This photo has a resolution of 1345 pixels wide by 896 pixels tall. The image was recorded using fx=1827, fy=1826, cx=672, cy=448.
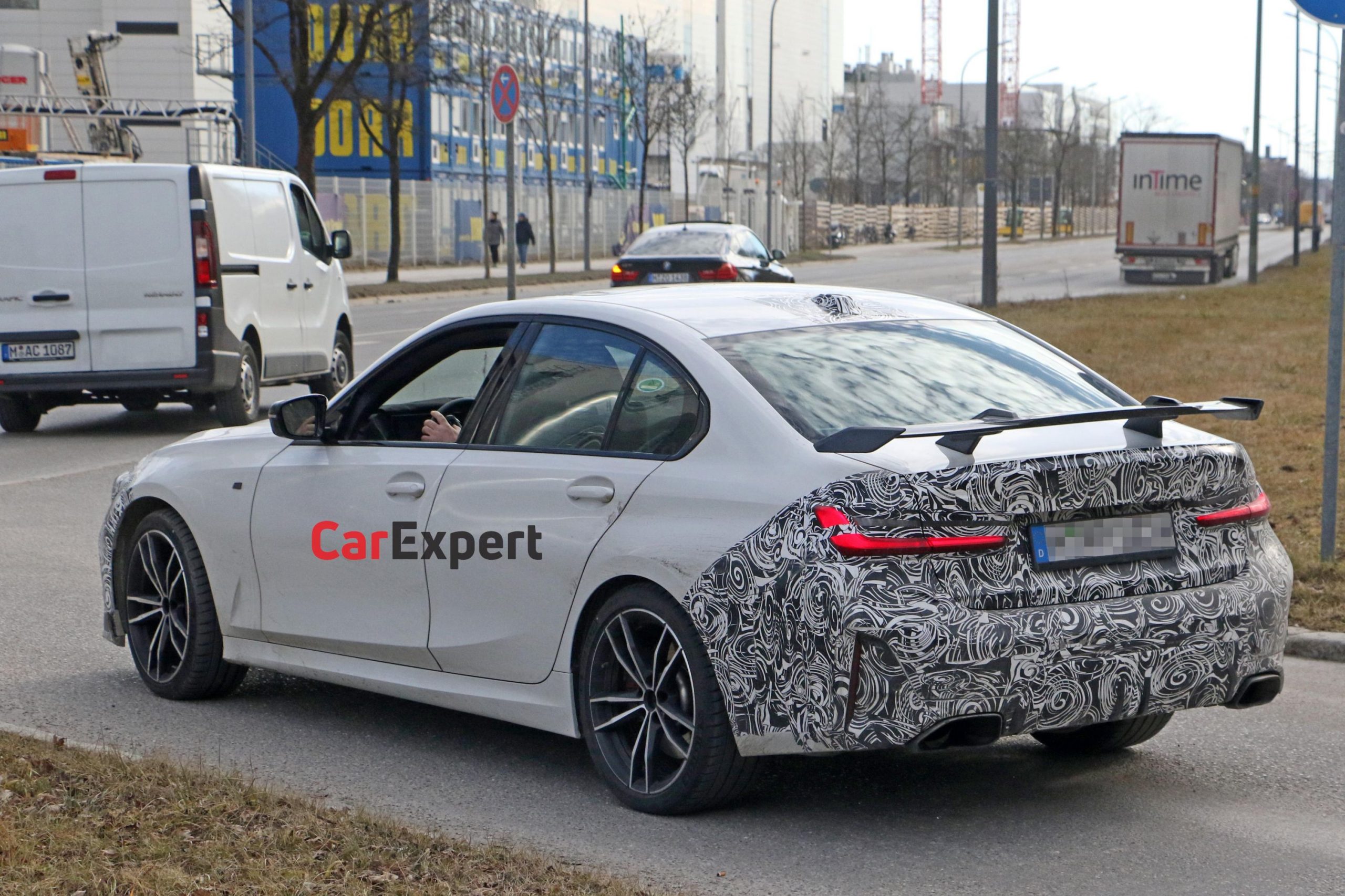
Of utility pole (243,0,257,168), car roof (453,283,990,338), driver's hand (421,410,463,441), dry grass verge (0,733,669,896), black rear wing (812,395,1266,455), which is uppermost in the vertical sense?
utility pole (243,0,257,168)

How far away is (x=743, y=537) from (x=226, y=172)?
10957 millimetres

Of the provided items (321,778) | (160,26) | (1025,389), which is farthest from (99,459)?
(160,26)

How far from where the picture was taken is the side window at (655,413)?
490 cm

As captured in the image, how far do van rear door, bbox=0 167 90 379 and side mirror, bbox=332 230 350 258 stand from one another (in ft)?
9.59

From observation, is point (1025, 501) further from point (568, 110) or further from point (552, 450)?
point (568, 110)

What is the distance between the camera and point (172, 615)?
20.7ft

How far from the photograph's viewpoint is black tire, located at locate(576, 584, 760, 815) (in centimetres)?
467

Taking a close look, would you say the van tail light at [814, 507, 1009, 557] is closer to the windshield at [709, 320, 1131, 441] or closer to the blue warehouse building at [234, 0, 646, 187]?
the windshield at [709, 320, 1131, 441]

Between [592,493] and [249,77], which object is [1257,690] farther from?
[249,77]

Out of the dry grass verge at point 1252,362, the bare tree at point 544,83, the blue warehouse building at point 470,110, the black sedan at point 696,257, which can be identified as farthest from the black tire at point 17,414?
the blue warehouse building at point 470,110

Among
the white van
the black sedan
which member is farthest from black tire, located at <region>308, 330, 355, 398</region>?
the black sedan

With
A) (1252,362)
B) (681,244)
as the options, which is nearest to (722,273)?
(681,244)

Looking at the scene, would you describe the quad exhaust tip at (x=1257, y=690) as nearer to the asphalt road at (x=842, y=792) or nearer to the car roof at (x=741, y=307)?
the asphalt road at (x=842, y=792)

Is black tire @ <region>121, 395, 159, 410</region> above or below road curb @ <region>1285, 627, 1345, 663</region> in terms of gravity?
above
